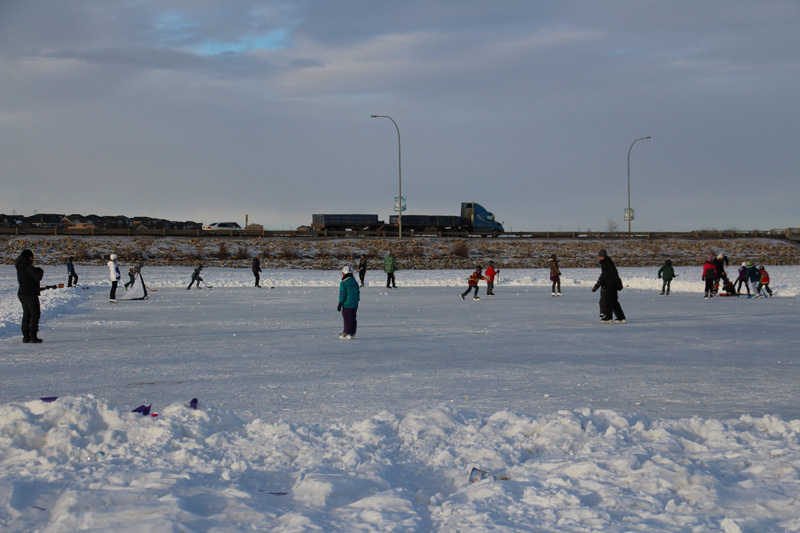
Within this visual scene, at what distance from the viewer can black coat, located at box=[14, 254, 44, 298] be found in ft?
40.3

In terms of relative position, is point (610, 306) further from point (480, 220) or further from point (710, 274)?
point (480, 220)

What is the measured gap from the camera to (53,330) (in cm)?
1455

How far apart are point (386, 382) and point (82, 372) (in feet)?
13.5

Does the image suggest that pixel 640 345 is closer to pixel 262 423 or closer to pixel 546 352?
pixel 546 352

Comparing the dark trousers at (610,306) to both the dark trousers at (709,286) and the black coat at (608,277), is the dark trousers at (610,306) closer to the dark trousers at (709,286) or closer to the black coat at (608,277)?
the black coat at (608,277)

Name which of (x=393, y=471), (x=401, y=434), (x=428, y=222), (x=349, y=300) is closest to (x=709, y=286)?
(x=349, y=300)

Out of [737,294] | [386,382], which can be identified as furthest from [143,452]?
[737,294]

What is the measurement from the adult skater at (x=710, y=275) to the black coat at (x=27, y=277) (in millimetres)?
19851

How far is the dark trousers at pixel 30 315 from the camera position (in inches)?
485

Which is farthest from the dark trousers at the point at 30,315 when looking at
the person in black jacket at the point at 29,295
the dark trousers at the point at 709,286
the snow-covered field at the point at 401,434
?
the dark trousers at the point at 709,286

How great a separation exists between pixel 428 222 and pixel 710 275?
40.6 metres

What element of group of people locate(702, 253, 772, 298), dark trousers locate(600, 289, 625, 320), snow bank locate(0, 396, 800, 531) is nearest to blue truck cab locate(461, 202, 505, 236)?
group of people locate(702, 253, 772, 298)

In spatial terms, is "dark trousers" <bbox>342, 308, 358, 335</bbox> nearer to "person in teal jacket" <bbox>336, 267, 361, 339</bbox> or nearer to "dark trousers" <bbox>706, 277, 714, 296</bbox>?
"person in teal jacket" <bbox>336, 267, 361, 339</bbox>

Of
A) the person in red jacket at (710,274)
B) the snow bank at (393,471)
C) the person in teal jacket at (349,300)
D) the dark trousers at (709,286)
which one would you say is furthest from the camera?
the dark trousers at (709,286)
